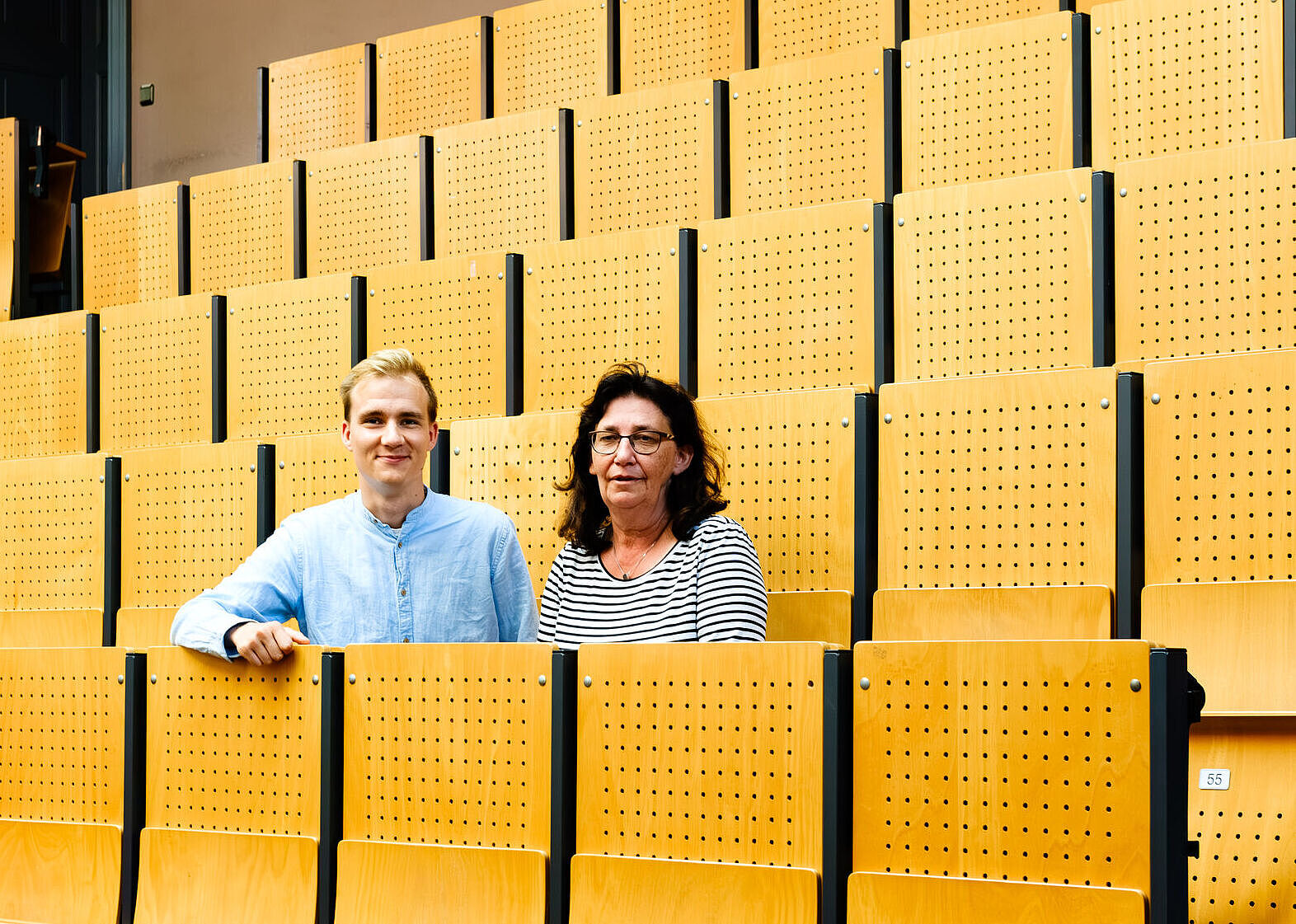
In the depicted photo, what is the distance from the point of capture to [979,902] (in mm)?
1145

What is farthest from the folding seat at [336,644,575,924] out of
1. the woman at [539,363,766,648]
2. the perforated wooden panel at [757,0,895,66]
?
the perforated wooden panel at [757,0,895,66]

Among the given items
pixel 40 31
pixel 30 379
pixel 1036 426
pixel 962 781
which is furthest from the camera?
pixel 40 31

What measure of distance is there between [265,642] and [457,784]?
27 cm

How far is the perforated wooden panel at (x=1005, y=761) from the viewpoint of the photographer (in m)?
1.11

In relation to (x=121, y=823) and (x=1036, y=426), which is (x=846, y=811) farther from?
(x=121, y=823)

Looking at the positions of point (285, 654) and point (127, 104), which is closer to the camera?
point (285, 654)

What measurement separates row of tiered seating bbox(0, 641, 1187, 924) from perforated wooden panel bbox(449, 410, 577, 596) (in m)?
0.66

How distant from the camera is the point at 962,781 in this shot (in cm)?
A: 117

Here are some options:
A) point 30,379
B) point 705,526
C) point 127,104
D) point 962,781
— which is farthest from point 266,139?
point 962,781

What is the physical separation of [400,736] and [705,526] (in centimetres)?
44

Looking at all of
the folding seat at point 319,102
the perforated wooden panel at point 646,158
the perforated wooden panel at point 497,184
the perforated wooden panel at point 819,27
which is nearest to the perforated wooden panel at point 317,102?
A: the folding seat at point 319,102

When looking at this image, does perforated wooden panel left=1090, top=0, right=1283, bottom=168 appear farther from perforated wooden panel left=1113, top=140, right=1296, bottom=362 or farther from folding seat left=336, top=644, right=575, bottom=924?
folding seat left=336, top=644, right=575, bottom=924

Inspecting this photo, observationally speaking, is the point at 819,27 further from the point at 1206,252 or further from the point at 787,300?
the point at 1206,252

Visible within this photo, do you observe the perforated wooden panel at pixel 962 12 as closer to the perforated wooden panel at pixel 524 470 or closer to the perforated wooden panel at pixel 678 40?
the perforated wooden panel at pixel 678 40
